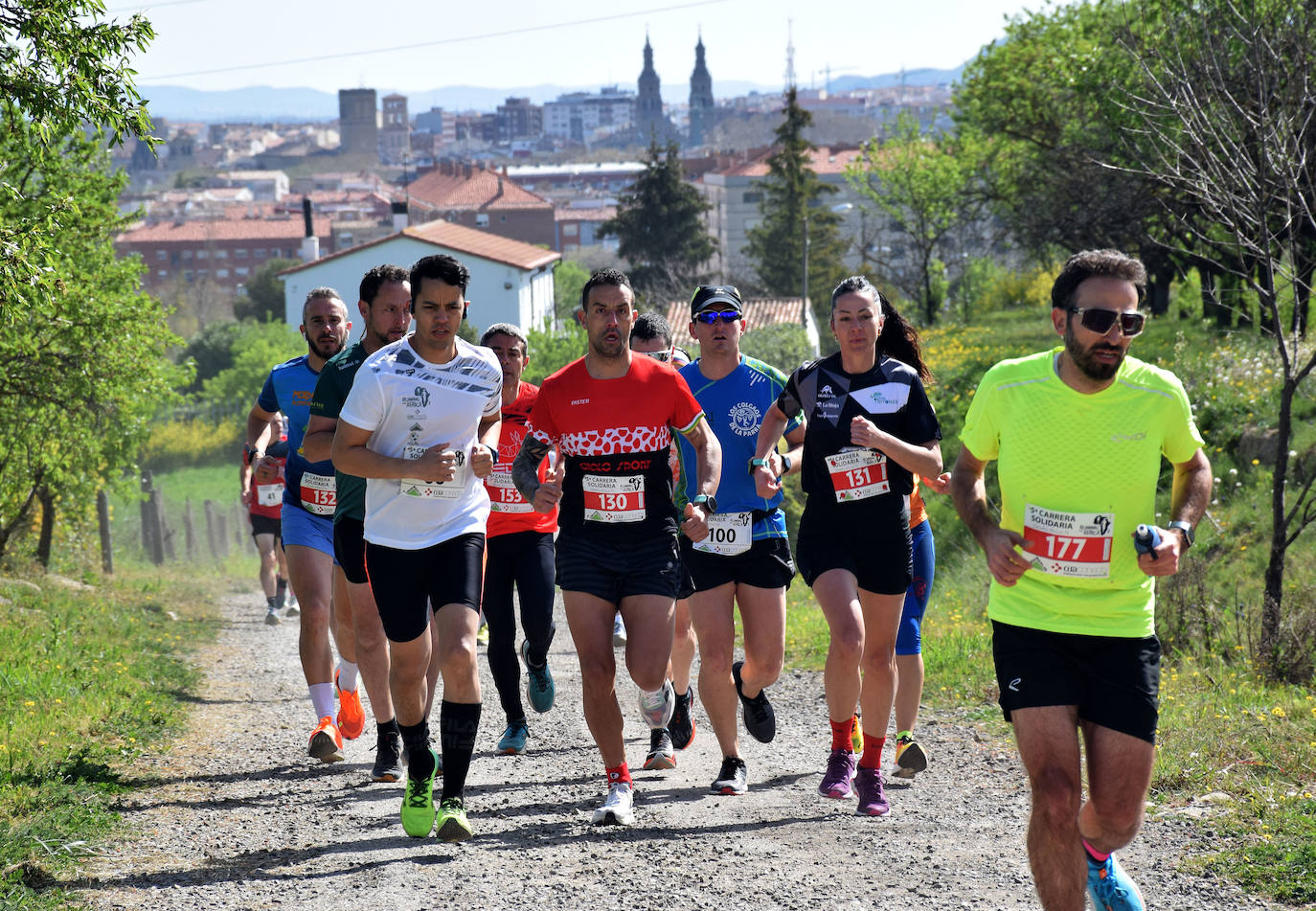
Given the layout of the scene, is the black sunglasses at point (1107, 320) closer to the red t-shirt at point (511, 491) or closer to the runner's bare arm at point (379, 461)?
the runner's bare arm at point (379, 461)

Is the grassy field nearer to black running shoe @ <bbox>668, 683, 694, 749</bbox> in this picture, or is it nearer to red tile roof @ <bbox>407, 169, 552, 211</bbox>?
black running shoe @ <bbox>668, 683, 694, 749</bbox>

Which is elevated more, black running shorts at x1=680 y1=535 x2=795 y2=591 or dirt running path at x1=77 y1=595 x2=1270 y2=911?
black running shorts at x1=680 y1=535 x2=795 y2=591

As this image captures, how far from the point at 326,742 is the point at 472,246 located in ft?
186

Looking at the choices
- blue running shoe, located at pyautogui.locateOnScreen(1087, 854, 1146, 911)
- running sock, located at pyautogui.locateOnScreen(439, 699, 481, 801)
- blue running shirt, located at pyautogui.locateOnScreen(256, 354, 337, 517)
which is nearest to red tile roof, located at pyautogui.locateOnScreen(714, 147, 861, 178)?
blue running shirt, located at pyautogui.locateOnScreen(256, 354, 337, 517)

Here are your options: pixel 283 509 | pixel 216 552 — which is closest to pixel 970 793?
pixel 283 509

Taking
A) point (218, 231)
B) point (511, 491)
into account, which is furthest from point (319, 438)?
point (218, 231)

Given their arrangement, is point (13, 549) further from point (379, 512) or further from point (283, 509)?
point (379, 512)

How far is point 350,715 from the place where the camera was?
288 inches

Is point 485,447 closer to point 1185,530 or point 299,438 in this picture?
point 299,438

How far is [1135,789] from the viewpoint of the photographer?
410cm

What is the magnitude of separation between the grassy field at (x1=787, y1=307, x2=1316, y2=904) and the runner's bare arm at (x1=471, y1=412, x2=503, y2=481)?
3209 mm

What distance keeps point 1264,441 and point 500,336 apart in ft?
35.1

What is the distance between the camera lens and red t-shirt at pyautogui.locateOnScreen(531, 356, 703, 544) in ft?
19.0

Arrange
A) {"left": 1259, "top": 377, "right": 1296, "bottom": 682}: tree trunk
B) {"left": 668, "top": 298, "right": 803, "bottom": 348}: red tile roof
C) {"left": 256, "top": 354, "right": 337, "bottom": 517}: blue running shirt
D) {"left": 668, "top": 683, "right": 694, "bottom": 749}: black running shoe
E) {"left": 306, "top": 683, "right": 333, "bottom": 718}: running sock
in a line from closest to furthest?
1. {"left": 256, "top": 354, "right": 337, "bottom": 517}: blue running shirt
2. {"left": 668, "top": 683, "right": 694, "bottom": 749}: black running shoe
3. {"left": 306, "top": 683, "right": 333, "bottom": 718}: running sock
4. {"left": 1259, "top": 377, "right": 1296, "bottom": 682}: tree trunk
5. {"left": 668, "top": 298, "right": 803, "bottom": 348}: red tile roof
